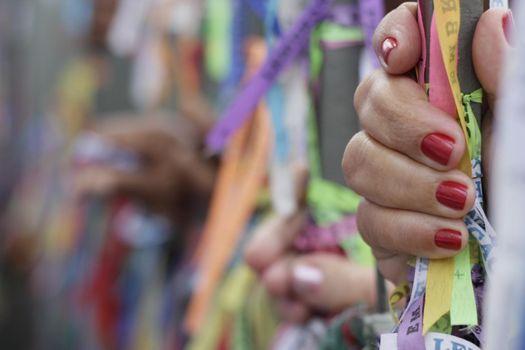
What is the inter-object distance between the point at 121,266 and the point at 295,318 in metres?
1.04

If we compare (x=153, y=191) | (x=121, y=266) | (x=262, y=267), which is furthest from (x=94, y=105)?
(x=262, y=267)

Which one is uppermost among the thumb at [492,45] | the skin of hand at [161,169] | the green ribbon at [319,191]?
the thumb at [492,45]

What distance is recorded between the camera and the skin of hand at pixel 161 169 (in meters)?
1.53

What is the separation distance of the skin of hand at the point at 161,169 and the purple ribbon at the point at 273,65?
0.77m

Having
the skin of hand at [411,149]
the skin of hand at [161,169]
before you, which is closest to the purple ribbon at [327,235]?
the skin of hand at [411,149]

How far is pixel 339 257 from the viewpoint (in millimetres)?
843

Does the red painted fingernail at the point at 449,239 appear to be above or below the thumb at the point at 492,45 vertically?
below

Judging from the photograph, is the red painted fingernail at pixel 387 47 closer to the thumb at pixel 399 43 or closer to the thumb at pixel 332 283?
the thumb at pixel 399 43

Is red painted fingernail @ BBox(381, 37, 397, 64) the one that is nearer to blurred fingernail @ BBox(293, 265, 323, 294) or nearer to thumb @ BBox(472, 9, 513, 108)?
thumb @ BBox(472, 9, 513, 108)

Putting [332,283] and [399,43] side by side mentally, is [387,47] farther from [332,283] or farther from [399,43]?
[332,283]

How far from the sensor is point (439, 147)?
1.50 feet

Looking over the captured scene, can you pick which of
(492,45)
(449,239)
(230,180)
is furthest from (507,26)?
(230,180)

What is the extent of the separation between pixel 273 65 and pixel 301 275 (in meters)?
0.22

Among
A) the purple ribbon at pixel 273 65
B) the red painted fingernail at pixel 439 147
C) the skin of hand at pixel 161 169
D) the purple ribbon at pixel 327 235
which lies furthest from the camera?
the skin of hand at pixel 161 169
